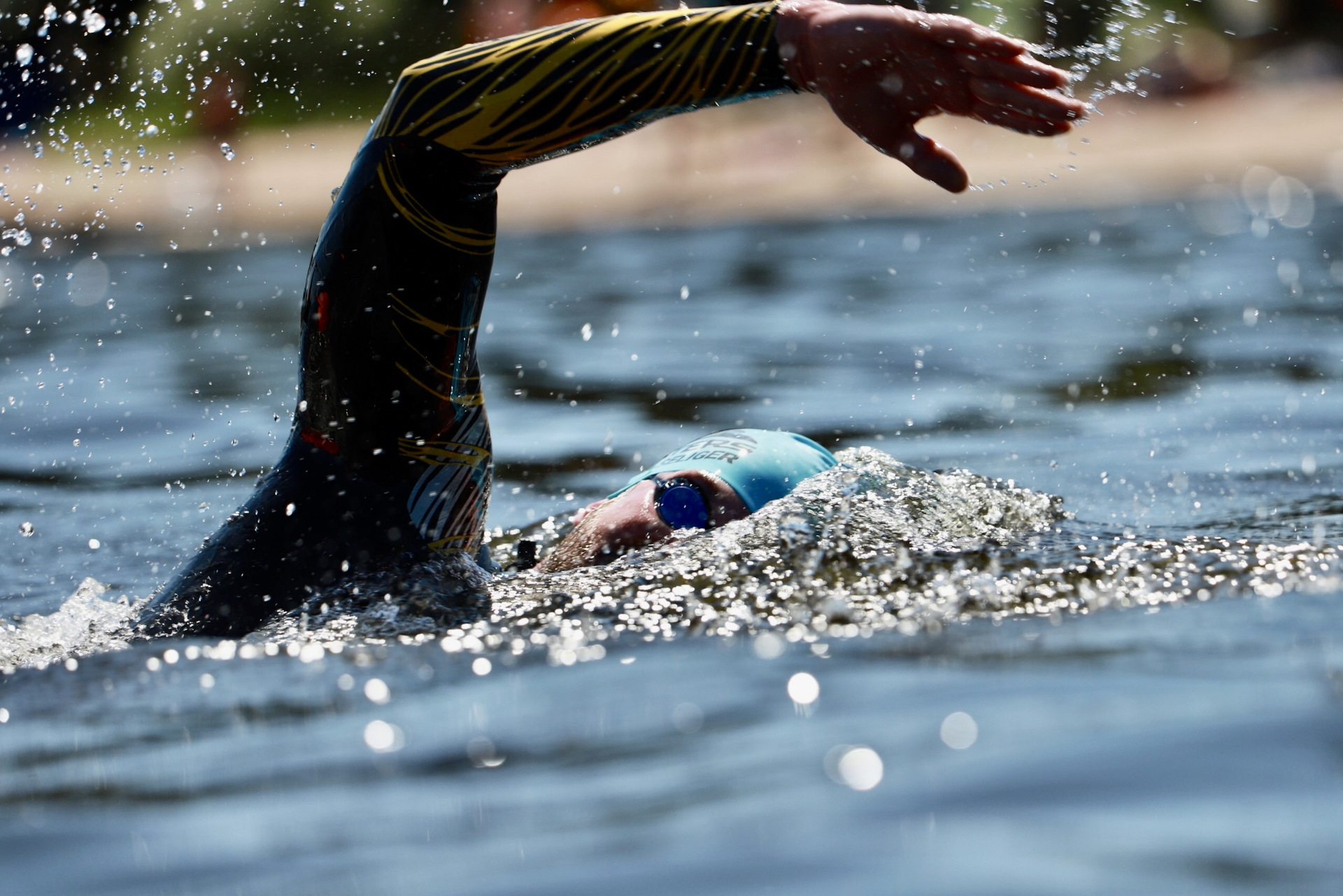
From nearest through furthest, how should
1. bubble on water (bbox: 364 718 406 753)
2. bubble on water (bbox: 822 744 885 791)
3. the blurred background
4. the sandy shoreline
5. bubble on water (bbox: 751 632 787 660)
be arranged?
1. bubble on water (bbox: 822 744 885 791)
2. bubble on water (bbox: 364 718 406 753)
3. bubble on water (bbox: 751 632 787 660)
4. the sandy shoreline
5. the blurred background

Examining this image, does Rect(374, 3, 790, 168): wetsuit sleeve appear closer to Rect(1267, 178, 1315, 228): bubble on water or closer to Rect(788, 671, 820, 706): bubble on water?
Rect(788, 671, 820, 706): bubble on water

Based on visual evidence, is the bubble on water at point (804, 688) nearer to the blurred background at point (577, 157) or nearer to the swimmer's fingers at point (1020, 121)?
the swimmer's fingers at point (1020, 121)

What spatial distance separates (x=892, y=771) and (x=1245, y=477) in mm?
3030

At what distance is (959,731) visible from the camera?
2.44 m

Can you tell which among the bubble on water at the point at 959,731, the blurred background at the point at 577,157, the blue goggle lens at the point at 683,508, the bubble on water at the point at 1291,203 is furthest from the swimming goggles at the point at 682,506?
A: the blurred background at the point at 577,157

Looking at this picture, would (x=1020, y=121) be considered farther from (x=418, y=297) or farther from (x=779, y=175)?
(x=779, y=175)

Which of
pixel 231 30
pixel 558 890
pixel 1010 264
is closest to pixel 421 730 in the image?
pixel 558 890

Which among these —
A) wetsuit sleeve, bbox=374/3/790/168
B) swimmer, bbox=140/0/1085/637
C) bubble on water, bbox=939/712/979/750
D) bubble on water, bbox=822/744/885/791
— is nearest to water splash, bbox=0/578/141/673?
swimmer, bbox=140/0/1085/637

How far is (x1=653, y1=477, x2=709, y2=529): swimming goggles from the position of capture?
12.6 feet

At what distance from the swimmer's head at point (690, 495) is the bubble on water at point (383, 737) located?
46.2 inches

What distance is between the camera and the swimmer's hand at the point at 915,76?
8.81 ft

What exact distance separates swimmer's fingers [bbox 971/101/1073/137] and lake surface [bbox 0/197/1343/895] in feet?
3.00

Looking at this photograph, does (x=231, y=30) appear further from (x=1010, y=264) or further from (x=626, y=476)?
(x=626, y=476)

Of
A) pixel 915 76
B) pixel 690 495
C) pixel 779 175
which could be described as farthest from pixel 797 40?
pixel 779 175
